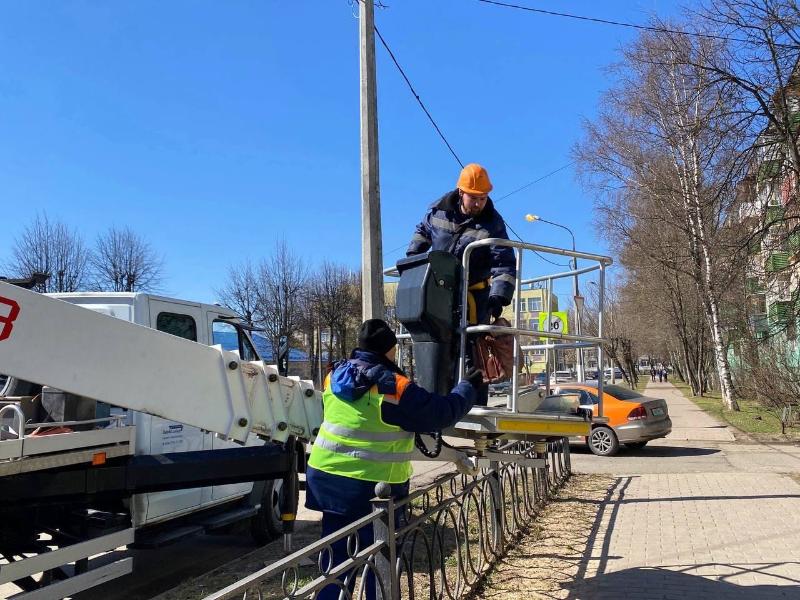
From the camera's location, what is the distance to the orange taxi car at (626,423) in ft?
43.1

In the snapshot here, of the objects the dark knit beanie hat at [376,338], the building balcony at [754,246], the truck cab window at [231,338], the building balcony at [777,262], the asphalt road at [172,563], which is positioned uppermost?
the building balcony at [754,246]

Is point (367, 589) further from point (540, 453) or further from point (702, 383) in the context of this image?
point (702, 383)

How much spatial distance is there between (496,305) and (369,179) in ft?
14.8

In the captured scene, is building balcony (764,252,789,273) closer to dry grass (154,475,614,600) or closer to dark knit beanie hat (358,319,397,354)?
dry grass (154,475,614,600)

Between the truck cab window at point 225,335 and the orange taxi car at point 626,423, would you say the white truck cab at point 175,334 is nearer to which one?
the truck cab window at point 225,335

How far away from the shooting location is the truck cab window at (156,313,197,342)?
19.7 ft

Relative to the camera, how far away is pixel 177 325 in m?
6.20

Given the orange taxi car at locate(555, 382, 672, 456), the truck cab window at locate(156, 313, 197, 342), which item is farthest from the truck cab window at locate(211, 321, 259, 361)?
the orange taxi car at locate(555, 382, 672, 456)

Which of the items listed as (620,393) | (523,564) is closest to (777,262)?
(620,393)

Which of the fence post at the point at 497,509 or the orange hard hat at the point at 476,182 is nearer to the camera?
the orange hard hat at the point at 476,182

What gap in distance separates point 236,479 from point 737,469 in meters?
9.51

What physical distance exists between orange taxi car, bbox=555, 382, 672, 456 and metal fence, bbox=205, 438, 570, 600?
A: 6.30 meters

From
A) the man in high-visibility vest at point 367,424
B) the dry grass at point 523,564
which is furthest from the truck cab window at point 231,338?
the man in high-visibility vest at point 367,424

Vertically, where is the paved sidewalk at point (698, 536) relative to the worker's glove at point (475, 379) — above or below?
below
